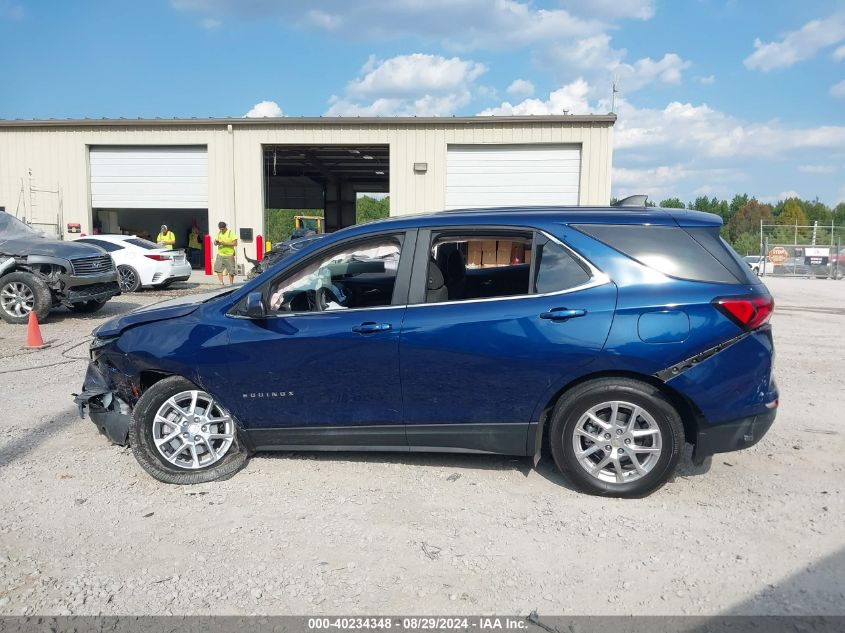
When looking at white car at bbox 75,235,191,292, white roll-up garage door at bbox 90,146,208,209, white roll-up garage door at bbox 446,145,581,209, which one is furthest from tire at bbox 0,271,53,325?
white roll-up garage door at bbox 446,145,581,209

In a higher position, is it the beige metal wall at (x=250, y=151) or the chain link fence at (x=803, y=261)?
the beige metal wall at (x=250, y=151)

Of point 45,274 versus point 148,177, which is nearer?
point 45,274

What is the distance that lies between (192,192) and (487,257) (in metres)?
19.7

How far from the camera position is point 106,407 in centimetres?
446

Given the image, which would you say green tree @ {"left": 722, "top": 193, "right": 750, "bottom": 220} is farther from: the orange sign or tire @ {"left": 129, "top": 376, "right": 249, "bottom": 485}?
tire @ {"left": 129, "top": 376, "right": 249, "bottom": 485}

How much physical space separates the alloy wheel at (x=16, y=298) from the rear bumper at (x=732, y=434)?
10.2 metres

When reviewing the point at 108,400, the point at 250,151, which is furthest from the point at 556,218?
the point at 250,151

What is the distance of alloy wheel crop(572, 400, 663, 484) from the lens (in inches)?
148

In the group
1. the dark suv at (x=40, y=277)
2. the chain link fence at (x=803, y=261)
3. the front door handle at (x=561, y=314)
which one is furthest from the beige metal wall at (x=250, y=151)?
the front door handle at (x=561, y=314)

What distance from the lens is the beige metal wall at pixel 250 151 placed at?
2070cm

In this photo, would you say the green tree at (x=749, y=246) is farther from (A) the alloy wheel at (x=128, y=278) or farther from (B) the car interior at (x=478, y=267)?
(B) the car interior at (x=478, y=267)

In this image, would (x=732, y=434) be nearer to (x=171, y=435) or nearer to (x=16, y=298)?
(x=171, y=435)

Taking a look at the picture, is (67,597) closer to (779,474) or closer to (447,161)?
(779,474)

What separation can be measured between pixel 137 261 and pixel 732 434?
14540 millimetres
